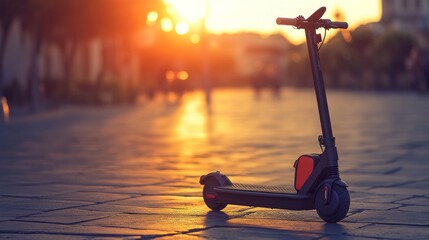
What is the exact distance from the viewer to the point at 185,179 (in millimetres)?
10297

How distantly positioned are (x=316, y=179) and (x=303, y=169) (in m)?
0.13

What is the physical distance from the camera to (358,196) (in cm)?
859

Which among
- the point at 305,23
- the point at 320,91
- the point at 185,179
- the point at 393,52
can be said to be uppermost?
the point at 393,52

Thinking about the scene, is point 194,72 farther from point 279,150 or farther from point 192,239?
point 192,239

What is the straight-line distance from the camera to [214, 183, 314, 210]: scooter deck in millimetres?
6824

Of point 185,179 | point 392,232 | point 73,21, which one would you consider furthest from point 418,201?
point 73,21

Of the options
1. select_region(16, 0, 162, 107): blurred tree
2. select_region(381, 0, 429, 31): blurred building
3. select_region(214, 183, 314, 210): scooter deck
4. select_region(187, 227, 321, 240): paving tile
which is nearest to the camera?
select_region(187, 227, 321, 240): paving tile

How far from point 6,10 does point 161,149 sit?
15.6 metres

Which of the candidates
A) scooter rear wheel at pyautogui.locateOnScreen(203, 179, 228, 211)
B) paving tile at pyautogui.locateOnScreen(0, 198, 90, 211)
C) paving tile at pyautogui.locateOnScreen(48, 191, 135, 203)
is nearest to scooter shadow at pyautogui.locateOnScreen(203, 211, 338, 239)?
scooter rear wheel at pyautogui.locateOnScreen(203, 179, 228, 211)

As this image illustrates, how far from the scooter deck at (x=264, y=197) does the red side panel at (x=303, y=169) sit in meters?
0.07

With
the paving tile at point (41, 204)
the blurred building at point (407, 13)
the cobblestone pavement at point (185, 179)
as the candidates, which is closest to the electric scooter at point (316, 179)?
the cobblestone pavement at point (185, 179)

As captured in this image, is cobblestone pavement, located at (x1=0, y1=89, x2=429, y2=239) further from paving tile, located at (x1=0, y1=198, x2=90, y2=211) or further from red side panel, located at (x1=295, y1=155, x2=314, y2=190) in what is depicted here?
red side panel, located at (x1=295, y1=155, x2=314, y2=190)

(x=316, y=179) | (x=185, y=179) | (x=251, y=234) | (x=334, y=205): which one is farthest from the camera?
(x=185, y=179)

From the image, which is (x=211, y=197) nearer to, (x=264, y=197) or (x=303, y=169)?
(x=264, y=197)
